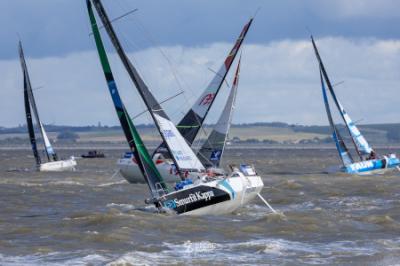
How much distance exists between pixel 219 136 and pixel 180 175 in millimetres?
17657

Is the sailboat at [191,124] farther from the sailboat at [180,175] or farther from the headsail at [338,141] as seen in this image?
the sailboat at [180,175]

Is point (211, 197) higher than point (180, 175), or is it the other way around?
point (180, 175)

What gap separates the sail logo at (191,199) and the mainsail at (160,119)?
6.30ft

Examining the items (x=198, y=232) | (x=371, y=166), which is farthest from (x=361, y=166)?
(x=198, y=232)

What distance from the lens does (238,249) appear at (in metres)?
24.5

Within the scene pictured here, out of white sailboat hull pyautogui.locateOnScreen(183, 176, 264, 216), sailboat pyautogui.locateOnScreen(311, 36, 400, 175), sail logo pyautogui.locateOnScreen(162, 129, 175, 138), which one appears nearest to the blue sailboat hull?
sailboat pyautogui.locateOnScreen(311, 36, 400, 175)

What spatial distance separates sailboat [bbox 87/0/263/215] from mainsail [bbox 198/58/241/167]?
1359cm

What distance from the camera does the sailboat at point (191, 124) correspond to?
157 feet

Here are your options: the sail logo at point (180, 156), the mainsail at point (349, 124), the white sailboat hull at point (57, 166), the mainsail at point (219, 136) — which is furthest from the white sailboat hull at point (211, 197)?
the white sailboat hull at point (57, 166)

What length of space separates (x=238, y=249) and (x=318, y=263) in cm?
268

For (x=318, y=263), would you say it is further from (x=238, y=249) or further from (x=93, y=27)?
(x=93, y=27)

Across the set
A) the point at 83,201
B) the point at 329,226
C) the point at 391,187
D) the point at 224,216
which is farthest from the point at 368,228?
the point at 391,187

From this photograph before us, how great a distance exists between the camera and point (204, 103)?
49.2m

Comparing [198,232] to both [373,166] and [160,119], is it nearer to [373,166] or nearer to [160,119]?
[160,119]
